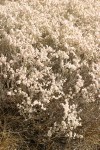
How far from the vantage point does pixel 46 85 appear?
4.11m

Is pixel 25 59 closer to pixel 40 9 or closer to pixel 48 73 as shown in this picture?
pixel 48 73

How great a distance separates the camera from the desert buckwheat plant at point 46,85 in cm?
407

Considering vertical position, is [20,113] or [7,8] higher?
[7,8]

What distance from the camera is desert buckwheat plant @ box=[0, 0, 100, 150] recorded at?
160 inches

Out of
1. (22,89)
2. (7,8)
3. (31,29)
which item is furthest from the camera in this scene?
(7,8)

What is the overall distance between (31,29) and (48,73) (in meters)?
0.77

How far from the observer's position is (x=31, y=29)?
486cm

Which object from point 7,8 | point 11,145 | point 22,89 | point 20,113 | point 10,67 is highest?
point 7,8

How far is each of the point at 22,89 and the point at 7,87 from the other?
0.68ft

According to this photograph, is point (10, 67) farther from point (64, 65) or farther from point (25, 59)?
point (64, 65)

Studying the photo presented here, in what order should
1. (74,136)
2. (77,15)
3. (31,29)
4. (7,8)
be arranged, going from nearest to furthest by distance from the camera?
1. (74,136)
2. (31,29)
3. (7,8)
4. (77,15)

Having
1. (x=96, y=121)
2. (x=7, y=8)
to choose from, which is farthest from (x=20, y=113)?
(x=7, y=8)

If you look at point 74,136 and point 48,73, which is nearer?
point 74,136

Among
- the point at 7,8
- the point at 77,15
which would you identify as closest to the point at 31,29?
the point at 7,8
